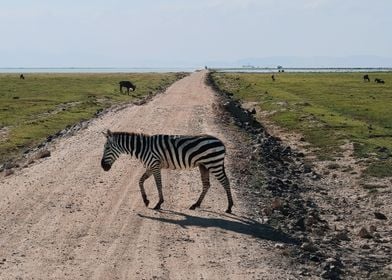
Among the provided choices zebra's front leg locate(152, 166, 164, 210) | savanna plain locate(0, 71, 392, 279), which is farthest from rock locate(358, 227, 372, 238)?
zebra's front leg locate(152, 166, 164, 210)

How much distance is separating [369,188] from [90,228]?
37.1ft

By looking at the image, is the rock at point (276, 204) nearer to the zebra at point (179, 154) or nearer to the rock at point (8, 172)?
the zebra at point (179, 154)

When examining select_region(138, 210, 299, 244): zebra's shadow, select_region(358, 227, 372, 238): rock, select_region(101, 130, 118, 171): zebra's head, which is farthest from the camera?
select_region(101, 130, 118, 171): zebra's head

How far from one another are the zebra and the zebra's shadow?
28.0 inches

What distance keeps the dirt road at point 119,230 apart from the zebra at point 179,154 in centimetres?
68

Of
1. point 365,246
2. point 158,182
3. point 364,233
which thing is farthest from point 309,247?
point 158,182

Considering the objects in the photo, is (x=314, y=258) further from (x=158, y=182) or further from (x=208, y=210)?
(x=158, y=182)

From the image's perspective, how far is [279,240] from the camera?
48.7ft

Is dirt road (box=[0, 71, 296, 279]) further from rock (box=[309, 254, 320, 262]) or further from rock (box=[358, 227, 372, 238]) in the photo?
rock (box=[358, 227, 372, 238])

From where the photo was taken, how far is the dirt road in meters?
12.4

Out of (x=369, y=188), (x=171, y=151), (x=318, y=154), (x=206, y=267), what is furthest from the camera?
(x=318, y=154)

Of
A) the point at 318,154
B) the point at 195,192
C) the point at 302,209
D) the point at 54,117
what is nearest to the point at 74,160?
the point at 195,192

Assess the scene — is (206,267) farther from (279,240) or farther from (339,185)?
(339,185)

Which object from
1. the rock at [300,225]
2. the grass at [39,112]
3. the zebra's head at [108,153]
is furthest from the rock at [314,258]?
the grass at [39,112]
